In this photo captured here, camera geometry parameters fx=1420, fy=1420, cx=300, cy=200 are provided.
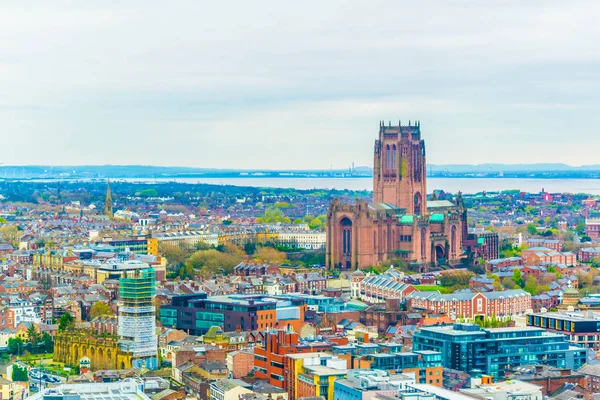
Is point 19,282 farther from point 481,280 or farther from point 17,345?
point 481,280

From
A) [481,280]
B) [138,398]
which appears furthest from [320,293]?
[138,398]

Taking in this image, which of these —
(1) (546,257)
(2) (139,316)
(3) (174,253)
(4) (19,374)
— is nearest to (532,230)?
(1) (546,257)

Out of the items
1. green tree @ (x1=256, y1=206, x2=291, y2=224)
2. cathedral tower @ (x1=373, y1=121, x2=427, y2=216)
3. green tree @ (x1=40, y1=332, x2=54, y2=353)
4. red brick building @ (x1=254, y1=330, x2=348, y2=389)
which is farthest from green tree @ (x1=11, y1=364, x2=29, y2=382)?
green tree @ (x1=256, y1=206, x2=291, y2=224)

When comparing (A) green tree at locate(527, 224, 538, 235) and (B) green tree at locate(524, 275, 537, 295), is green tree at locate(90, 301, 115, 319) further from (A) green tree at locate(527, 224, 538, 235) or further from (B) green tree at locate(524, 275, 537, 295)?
(A) green tree at locate(527, 224, 538, 235)

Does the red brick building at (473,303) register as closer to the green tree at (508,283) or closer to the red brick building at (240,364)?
the green tree at (508,283)

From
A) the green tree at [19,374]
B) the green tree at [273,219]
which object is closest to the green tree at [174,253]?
the green tree at [273,219]
